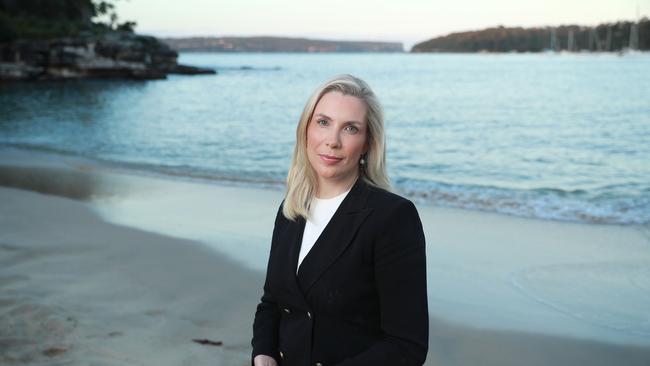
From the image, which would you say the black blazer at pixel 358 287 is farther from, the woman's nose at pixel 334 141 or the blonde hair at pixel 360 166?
the woman's nose at pixel 334 141

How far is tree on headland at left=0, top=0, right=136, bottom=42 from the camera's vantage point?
65125mm

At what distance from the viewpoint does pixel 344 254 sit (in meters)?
2.21

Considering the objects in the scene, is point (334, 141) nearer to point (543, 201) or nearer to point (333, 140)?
point (333, 140)

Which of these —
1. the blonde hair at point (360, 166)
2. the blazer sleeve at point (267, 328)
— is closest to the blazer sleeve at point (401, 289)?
the blonde hair at point (360, 166)

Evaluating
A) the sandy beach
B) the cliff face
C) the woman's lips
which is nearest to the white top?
the woman's lips

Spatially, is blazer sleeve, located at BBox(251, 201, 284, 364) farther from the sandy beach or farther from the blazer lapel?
the sandy beach

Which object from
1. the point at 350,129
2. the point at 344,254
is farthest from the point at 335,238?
the point at 350,129

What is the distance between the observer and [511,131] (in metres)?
25.2

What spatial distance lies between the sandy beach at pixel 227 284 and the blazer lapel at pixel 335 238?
2.18m

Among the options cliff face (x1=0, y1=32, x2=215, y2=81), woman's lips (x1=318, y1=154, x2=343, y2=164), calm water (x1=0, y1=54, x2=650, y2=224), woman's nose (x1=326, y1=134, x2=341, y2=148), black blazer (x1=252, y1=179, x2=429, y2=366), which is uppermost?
cliff face (x1=0, y1=32, x2=215, y2=81)

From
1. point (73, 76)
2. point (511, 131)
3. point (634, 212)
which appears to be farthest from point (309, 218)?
point (73, 76)

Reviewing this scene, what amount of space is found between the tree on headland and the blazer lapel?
68.0 m

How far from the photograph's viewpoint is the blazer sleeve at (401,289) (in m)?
2.10

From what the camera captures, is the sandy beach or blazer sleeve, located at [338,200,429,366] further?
the sandy beach
